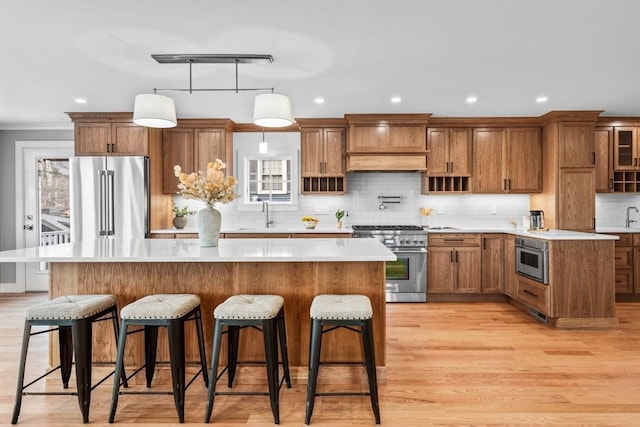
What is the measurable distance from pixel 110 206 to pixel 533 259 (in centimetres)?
496

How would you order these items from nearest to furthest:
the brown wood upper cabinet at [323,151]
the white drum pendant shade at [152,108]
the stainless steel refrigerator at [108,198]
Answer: the white drum pendant shade at [152,108] < the stainless steel refrigerator at [108,198] < the brown wood upper cabinet at [323,151]

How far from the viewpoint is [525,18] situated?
8.42 ft

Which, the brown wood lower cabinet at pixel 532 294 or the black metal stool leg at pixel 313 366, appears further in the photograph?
the brown wood lower cabinet at pixel 532 294

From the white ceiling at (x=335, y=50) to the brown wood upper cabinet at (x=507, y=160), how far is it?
0.71 meters

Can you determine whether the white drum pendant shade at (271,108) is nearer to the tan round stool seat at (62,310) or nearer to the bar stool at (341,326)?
the bar stool at (341,326)

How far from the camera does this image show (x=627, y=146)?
17.1 feet

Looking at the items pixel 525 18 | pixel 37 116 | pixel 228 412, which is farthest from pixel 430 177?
pixel 37 116

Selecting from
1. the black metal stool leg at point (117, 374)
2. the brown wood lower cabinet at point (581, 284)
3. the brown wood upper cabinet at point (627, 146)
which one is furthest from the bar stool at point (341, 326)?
the brown wood upper cabinet at point (627, 146)

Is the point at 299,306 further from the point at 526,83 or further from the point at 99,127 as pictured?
the point at 99,127

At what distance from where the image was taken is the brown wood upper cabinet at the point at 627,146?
5.21 metres

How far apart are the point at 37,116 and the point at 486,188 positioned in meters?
6.09

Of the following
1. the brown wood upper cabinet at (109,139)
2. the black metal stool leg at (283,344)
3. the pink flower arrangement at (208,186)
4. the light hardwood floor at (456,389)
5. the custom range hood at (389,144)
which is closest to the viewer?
the light hardwood floor at (456,389)

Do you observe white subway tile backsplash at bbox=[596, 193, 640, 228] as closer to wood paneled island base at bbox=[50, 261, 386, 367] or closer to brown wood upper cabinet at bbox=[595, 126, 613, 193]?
brown wood upper cabinet at bbox=[595, 126, 613, 193]

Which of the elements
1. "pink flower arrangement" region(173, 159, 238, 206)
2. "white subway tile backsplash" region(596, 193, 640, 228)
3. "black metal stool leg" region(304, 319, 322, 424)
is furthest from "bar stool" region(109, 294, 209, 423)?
"white subway tile backsplash" region(596, 193, 640, 228)
